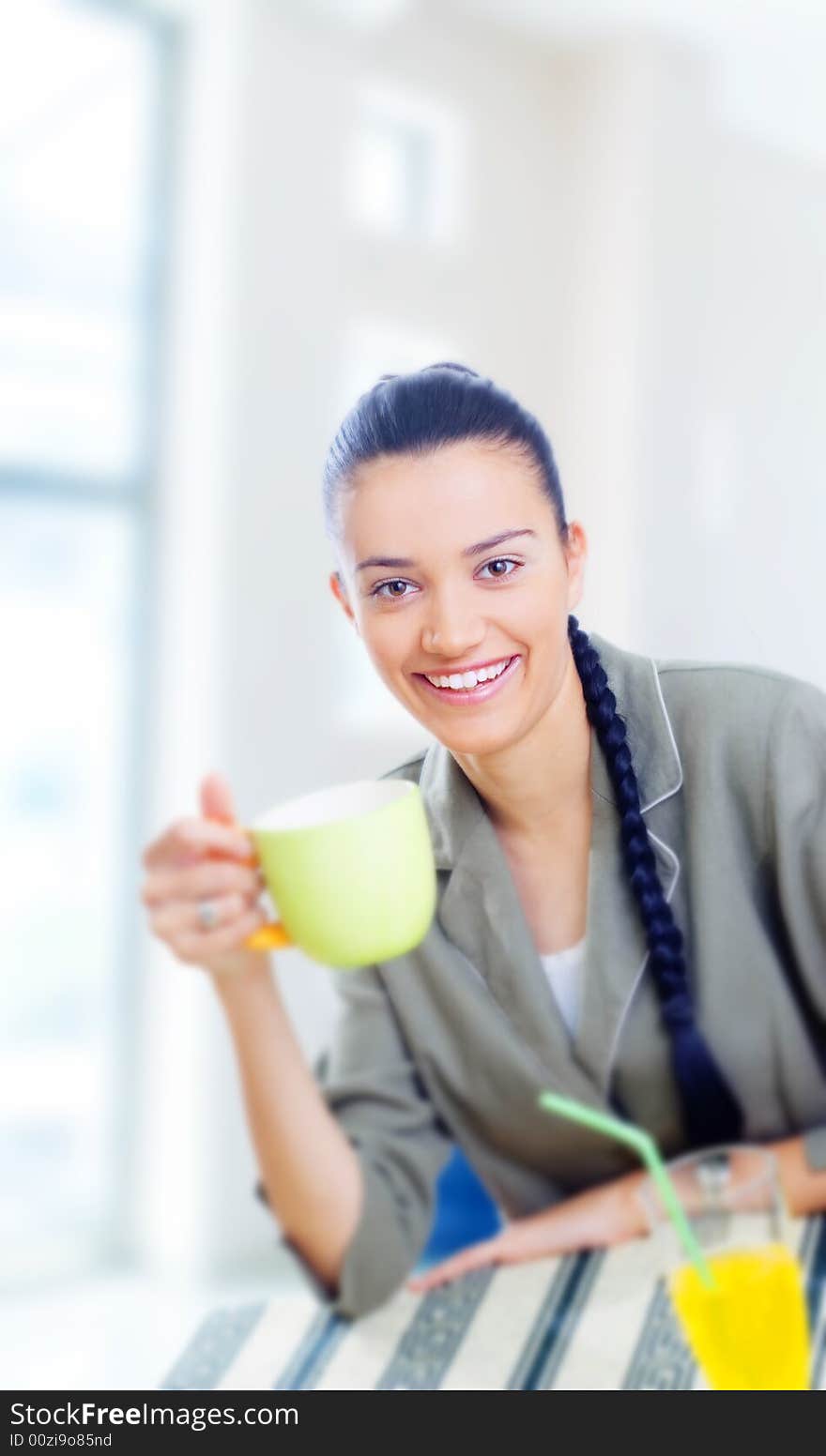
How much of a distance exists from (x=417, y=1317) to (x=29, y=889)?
1.18 feet

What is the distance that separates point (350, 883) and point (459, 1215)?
311 millimetres

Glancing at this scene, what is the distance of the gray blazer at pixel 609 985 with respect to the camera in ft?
1.94

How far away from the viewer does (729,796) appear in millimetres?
592

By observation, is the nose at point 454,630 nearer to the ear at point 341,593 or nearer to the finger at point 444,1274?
the ear at point 341,593

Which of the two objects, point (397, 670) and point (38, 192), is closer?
point (397, 670)

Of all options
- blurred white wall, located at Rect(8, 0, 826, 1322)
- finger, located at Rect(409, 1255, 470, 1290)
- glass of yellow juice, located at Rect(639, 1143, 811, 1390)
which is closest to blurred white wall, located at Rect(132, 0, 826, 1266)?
blurred white wall, located at Rect(8, 0, 826, 1322)

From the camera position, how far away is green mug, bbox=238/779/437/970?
0.49m

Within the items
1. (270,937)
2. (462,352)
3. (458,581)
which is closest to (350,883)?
(270,937)

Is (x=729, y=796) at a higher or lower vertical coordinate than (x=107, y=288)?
lower

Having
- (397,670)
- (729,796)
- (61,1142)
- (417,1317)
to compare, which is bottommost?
(417,1317)

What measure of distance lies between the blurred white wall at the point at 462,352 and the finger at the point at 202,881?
0.12m

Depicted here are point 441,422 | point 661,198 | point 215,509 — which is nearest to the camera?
point 441,422
